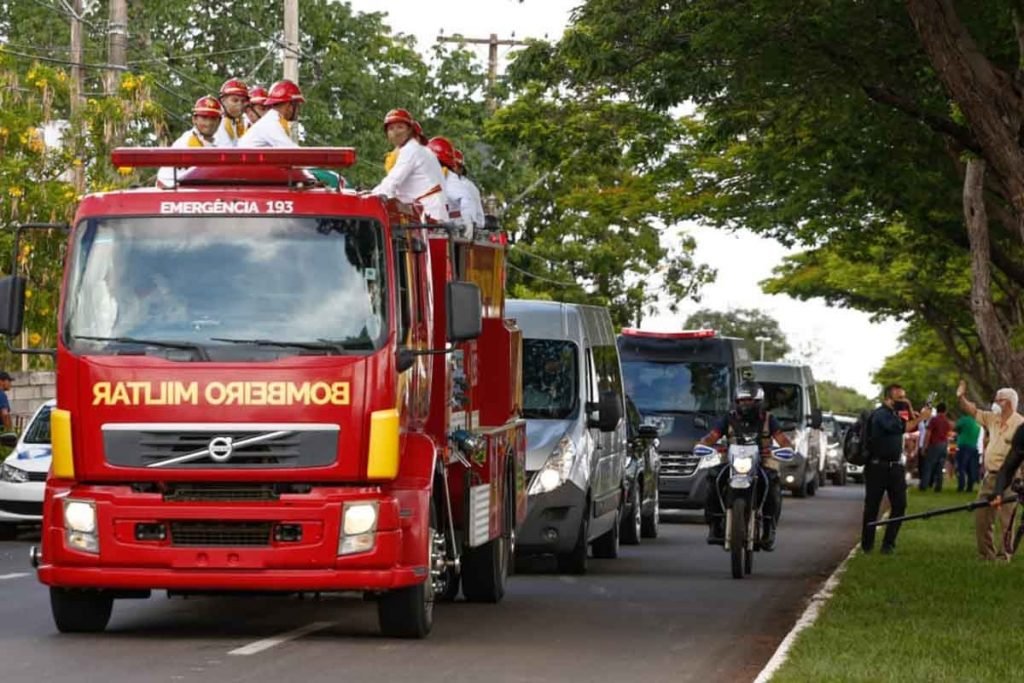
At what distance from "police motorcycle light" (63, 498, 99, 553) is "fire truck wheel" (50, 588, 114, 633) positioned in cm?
82

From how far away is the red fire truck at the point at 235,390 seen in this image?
13328 mm

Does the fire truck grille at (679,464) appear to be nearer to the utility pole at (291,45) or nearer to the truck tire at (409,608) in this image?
the utility pole at (291,45)

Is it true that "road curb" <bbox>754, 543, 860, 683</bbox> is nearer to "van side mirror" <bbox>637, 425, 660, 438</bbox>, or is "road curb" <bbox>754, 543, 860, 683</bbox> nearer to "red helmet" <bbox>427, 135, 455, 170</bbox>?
"van side mirror" <bbox>637, 425, 660, 438</bbox>

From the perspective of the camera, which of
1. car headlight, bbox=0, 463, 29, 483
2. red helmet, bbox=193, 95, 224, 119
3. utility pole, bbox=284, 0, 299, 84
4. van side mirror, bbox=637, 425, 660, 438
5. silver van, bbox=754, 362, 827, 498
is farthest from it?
silver van, bbox=754, 362, 827, 498

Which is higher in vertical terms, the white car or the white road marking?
the white car

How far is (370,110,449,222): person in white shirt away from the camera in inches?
609

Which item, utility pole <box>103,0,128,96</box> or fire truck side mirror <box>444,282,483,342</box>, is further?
utility pole <box>103,0,128,96</box>

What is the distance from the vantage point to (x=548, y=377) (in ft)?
68.2

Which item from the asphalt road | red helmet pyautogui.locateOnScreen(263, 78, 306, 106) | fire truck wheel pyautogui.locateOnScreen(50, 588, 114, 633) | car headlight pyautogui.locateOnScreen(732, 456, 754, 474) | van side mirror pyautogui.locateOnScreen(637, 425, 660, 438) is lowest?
the asphalt road

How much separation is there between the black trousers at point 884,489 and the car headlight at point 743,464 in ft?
9.33

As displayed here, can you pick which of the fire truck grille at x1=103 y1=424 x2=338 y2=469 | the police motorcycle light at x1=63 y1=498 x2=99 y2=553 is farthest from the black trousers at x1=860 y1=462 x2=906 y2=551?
the police motorcycle light at x1=63 y1=498 x2=99 y2=553

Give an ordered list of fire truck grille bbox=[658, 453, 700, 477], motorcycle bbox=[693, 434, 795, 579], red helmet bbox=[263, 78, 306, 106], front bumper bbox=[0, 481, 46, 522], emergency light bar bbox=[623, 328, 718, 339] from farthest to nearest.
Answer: emergency light bar bbox=[623, 328, 718, 339] → fire truck grille bbox=[658, 453, 700, 477] → front bumper bbox=[0, 481, 46, 522] → motorcycle bbox=[693, 434, 795, 579] → red helmet bbox=[263, 78, 306, 106]

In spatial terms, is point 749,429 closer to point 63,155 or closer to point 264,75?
point 63,155

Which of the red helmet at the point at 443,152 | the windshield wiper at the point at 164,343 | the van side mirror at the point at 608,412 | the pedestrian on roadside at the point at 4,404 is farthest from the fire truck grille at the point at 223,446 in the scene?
the pedestrian on roadside at the point at 4,404
